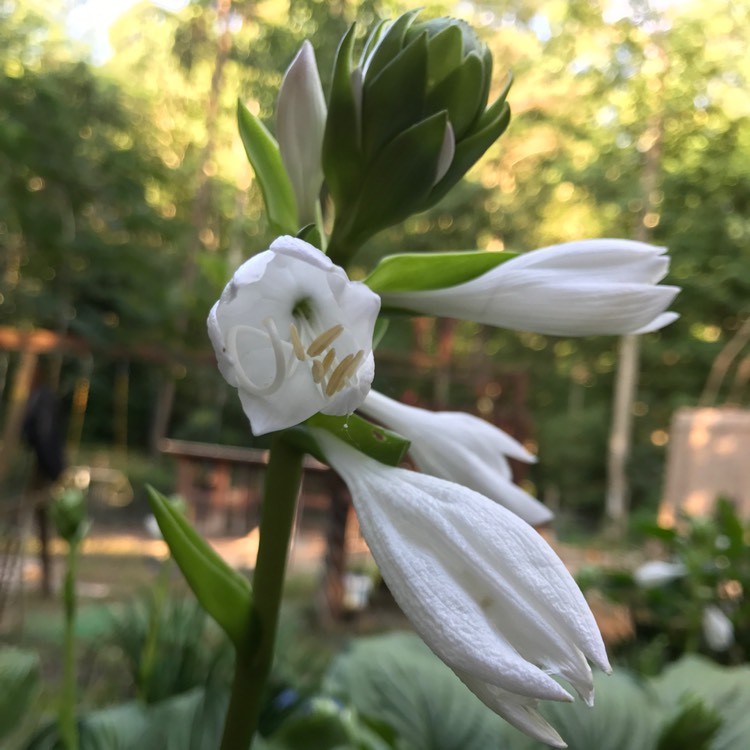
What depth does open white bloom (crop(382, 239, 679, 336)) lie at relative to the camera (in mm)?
315

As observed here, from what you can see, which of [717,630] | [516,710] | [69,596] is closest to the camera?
[516,710]

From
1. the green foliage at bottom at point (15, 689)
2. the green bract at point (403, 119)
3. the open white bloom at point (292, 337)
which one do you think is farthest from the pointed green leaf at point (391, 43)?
the green foliage at bottom at point (15, 689)

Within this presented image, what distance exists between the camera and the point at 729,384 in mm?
8125

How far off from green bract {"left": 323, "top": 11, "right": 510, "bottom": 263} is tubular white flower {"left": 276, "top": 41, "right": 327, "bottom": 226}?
2 centimetres

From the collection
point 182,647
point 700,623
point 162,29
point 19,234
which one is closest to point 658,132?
point 162,29

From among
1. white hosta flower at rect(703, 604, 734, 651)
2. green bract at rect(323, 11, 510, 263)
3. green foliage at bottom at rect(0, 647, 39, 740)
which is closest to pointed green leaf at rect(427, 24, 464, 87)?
green bract at rect(323, 11, 510, 263)

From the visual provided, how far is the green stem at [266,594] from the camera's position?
11.7 inches

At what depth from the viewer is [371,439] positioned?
0.28 metres

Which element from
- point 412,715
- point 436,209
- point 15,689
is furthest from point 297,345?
point 436,209

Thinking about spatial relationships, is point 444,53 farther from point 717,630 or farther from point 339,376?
point 717,630

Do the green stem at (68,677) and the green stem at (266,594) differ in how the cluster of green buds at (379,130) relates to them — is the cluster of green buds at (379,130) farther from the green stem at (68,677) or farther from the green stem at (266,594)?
the green stem at (68,677)

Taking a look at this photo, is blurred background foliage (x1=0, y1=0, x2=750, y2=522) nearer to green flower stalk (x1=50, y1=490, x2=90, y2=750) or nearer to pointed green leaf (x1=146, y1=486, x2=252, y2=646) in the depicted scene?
green flower stalk (x1=50, y1=490, x2=90, y2=750)

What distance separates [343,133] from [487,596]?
0.66ft

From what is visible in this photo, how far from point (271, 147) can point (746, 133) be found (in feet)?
24.6
